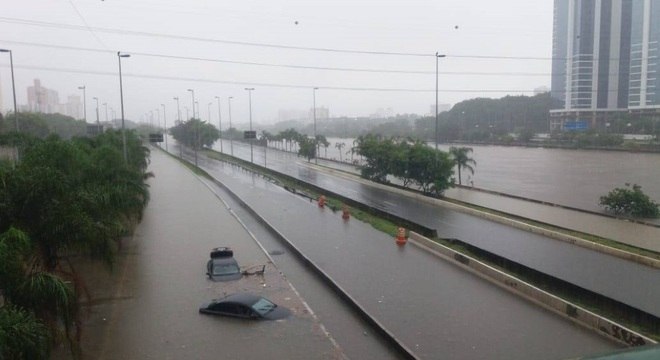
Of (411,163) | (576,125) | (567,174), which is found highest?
(576,125)

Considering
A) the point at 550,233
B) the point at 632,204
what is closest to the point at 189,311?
the point at 550,233

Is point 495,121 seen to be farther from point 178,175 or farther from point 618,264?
point 618,264

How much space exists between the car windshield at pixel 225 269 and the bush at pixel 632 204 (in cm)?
1475

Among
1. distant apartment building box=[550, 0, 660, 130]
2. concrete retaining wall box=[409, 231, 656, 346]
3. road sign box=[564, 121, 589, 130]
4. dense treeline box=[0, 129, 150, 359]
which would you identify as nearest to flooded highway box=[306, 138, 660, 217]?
road sign box=[564, 121, 589, 130]

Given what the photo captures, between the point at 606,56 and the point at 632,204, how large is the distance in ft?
76.9

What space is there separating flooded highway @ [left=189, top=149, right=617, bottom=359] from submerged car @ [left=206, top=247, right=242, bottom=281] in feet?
6.42

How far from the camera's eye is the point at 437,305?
9.57m

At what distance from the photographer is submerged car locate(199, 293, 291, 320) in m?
9.20

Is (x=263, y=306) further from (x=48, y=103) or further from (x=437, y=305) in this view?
(x=48, y=103)

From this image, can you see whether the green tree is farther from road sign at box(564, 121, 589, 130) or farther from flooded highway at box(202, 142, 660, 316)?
flooded highway at box(202, 142, 660, 316)

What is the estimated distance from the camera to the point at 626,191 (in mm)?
20016

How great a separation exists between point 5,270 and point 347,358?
424 cm

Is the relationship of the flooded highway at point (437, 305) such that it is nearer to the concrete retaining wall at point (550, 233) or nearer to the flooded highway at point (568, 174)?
the concrete retaining wall at point (550, 233)

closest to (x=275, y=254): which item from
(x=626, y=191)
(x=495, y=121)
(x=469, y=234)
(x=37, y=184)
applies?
(x=469, y=234)
